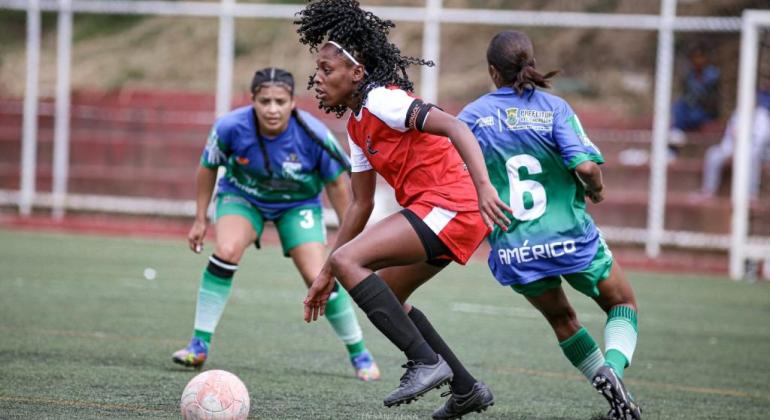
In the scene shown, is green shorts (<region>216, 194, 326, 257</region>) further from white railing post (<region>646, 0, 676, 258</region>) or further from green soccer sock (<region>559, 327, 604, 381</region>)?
white railing post (<region>646, 0, 676, 258</region>)

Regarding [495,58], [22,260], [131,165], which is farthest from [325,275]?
[131,165]

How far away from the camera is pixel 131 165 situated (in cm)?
2122

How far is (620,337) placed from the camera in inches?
229

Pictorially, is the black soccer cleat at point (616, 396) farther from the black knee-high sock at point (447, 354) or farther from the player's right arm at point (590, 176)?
the player's right arm at point (590, 176)

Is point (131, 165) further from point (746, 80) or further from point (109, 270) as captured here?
point (746, 80)

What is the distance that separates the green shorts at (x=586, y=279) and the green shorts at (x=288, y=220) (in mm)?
2078

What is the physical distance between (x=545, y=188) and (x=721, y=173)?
12111 millimetres

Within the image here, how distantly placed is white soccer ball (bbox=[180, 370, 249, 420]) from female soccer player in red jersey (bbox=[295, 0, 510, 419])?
1.63 feet

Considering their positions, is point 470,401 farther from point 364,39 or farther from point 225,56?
point 225,56

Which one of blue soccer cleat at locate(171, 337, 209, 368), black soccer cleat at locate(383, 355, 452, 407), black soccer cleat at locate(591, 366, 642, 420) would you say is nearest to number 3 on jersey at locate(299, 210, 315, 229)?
blue soccer cleat at locate(171, 337, 209, 368)

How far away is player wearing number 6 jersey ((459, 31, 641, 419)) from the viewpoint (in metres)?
5.73

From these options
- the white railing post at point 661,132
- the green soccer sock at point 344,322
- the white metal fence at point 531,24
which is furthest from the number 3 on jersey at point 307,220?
the white railing post at point 661,132

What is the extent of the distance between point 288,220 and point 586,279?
2.51m

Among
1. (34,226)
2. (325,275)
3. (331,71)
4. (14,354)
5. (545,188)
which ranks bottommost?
(34,226)
